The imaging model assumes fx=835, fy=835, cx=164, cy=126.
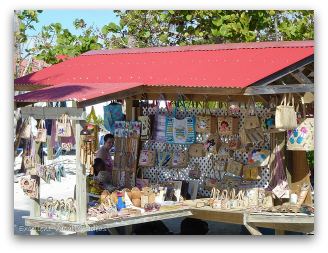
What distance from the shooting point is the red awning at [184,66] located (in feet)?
29.0

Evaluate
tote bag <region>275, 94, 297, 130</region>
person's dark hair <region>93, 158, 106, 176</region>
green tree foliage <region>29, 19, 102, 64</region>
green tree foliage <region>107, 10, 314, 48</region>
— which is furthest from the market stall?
green tree foliage <region>29, 19, 102, 64</region>

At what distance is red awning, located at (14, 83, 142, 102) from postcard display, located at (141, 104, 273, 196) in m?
1.49

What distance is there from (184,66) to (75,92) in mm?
1562

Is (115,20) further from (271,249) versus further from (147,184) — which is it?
(271,249)

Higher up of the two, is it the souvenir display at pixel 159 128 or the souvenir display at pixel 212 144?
the souvenir display at pixel 159 128

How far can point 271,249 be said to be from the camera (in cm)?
852

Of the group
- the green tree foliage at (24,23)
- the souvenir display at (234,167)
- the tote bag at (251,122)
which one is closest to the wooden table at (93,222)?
the souvenir display at (234,167)

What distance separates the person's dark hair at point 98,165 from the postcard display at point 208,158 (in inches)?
21.2

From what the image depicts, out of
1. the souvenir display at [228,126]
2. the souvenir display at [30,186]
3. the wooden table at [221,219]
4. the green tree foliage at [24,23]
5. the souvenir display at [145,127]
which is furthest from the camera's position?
the green tree foliage at [24,23]

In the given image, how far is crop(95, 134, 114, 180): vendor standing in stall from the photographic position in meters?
10.5

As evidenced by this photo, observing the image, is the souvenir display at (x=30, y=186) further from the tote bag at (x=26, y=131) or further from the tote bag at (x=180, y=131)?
the tote bag at (x=180, y=131)

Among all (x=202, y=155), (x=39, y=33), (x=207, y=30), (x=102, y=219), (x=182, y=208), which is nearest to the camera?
(x=102, y=219)

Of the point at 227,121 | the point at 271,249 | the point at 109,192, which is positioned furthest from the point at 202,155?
the point at 271,249

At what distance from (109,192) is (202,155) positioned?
4.26 feet
